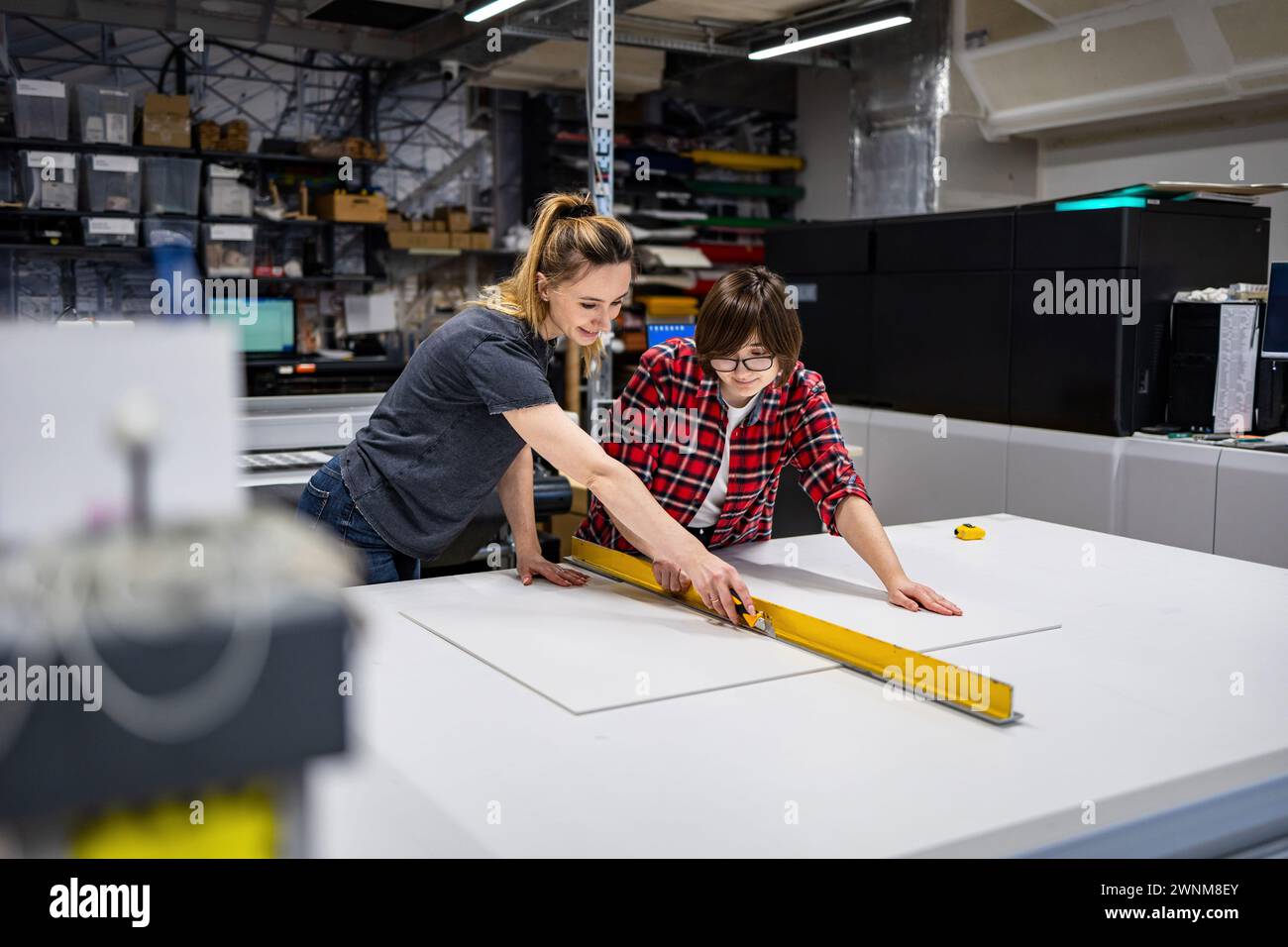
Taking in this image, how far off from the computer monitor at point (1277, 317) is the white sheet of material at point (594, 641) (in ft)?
7.37

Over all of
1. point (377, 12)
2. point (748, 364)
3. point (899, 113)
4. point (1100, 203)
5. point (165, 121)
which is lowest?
point (748, 364)

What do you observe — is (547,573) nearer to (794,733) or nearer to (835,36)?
(794,733)

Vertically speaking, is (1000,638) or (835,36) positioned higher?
(835,36)

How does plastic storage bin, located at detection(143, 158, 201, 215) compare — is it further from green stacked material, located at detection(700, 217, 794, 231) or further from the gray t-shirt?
the gray t-shirt

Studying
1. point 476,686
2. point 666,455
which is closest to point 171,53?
point 666,455

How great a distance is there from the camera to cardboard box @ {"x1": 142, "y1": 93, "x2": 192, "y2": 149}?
596cm

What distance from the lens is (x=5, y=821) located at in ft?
2.36

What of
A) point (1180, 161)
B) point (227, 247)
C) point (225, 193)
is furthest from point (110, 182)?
point (1180, 161)

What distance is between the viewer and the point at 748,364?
2.17 m

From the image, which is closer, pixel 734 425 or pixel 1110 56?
pixel 734 425

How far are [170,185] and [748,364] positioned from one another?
491cm

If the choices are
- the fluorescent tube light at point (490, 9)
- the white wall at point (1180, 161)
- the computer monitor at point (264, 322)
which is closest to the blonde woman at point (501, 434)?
the fluorescent tube light at point (490, 9)

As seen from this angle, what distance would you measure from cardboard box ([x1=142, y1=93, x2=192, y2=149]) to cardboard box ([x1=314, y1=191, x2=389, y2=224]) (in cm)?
82

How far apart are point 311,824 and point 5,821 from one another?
0.62 ft
